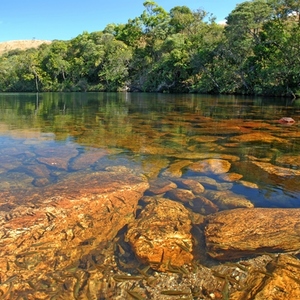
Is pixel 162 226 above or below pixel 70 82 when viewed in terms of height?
below

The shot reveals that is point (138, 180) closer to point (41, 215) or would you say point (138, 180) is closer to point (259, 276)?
point (41, 215)

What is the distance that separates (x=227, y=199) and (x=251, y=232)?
3.84 feet

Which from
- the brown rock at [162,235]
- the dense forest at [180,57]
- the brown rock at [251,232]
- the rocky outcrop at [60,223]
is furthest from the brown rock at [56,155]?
the dense forest at [180,57]

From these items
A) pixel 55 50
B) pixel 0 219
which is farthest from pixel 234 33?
pixel 55 50

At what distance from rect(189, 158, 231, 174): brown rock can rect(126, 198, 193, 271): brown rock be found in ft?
6.99

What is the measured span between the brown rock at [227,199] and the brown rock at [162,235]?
76 centimetres

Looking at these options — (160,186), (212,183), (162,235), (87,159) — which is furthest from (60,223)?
(87,159)

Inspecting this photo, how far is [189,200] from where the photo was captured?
499 centimetres

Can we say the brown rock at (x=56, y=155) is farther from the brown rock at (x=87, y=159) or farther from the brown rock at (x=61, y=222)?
the brown rock at (x=61, y=222)

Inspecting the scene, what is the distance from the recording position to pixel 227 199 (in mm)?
4957

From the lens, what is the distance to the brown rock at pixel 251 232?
139 inches

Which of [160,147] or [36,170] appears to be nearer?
[36,170]

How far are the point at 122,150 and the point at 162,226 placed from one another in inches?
185

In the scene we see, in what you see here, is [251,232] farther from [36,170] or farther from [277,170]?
[36,170]
